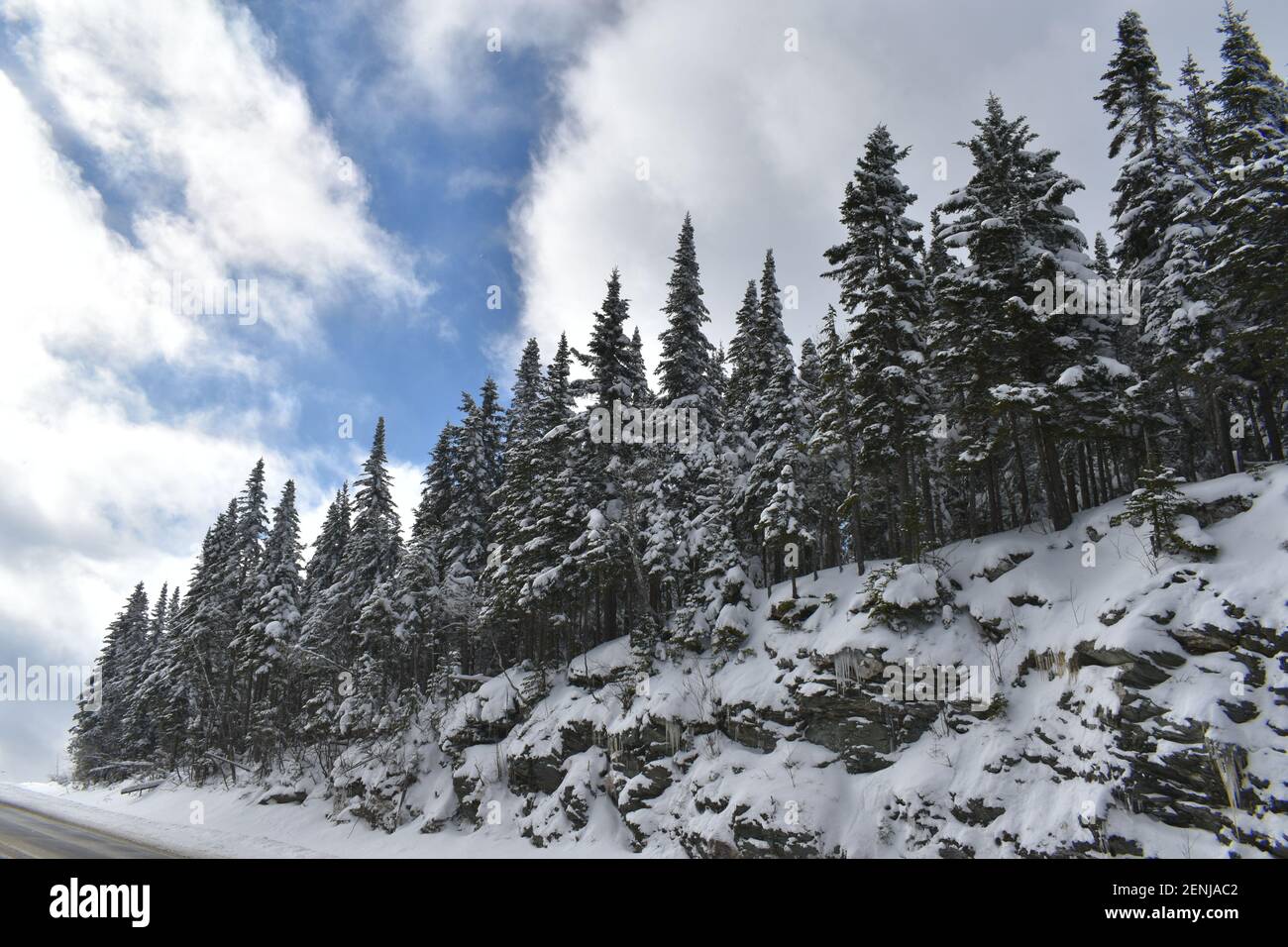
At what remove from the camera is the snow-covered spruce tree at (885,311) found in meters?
22.3

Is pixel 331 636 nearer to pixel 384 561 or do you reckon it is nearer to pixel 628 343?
pixel 384 561

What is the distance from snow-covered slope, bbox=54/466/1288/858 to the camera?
11117 mm

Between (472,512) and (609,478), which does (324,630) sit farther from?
(609,478)

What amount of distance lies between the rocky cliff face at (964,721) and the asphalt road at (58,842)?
9051 mm

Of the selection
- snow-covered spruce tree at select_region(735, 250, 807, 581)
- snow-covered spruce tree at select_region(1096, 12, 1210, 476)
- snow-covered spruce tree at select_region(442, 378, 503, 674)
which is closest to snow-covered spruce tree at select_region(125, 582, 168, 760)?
snow-covered spruce tree at select_region(442, 378, 503, 674)

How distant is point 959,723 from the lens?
15352 millimetres

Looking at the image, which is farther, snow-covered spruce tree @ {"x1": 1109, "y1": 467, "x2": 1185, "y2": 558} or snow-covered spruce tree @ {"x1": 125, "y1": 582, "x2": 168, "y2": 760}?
snow-covered spruce tree @ {"x1": 125, "y1": 582, "x2": 168, "y2": 760}

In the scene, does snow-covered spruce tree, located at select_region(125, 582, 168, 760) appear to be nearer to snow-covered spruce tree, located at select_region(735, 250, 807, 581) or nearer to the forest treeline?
the forest treeline

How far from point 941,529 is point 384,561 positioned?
35.5 metres

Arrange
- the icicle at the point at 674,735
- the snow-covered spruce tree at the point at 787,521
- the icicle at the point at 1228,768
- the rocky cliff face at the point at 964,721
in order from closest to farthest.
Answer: the icicle at the point at 1228,768
the rocky cliff face at the point at 964,721
the icicle at the point at 674,735
the snow-covered spruce tree at the point at 787,521

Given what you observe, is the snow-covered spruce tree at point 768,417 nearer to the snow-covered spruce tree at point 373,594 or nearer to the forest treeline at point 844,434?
the forest treeline at point 844,434

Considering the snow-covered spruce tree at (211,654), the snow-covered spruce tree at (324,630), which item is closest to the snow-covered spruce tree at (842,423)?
the snow-covered spruce tree at (324,630)

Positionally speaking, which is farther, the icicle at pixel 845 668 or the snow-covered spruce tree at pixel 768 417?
the snow-covered spruce tree at pixel 768 417

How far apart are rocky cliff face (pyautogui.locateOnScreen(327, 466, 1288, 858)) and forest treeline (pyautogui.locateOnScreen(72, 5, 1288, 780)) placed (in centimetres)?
212
